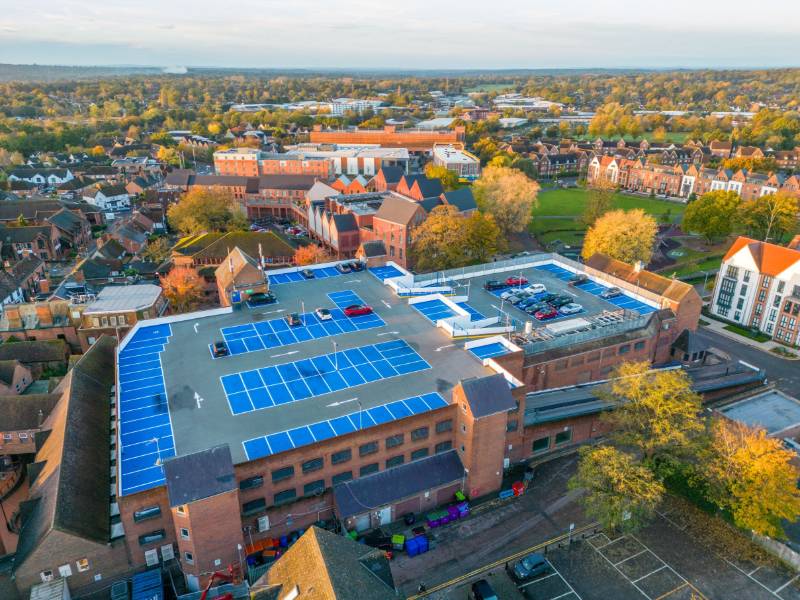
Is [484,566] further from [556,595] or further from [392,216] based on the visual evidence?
[392,216]

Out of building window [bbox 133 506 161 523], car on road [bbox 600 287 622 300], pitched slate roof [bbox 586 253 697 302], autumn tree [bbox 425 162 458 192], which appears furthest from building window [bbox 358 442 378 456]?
autumn tree [bbox 425 162 458 192]

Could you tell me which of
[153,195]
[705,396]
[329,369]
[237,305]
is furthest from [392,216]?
[153,195]

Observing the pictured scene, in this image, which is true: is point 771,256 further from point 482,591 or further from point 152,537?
point 152,537

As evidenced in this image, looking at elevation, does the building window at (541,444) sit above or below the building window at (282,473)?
below

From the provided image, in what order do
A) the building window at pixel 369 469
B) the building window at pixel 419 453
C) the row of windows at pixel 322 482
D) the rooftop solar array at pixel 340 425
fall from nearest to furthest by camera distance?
the row of windows at pixel 322 482 < the rooftop solar array at pixel 340 425 < the building window at pixel 369 469 < the building window at pixel 419 453

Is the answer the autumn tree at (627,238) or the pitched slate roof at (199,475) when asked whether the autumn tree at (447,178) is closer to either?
the autumn tree at (627,238)

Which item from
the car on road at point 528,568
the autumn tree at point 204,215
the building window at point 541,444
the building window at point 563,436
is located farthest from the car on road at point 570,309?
the autumn tree at point 204,215

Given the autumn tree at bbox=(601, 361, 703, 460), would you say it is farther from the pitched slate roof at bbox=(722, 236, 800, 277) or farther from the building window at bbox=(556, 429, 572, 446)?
the pitched slate roof at bbox=(722, 236, 800, 277)

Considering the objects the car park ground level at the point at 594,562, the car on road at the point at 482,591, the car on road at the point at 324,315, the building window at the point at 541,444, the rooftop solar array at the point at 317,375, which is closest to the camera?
the car on road at the point at 482,591
